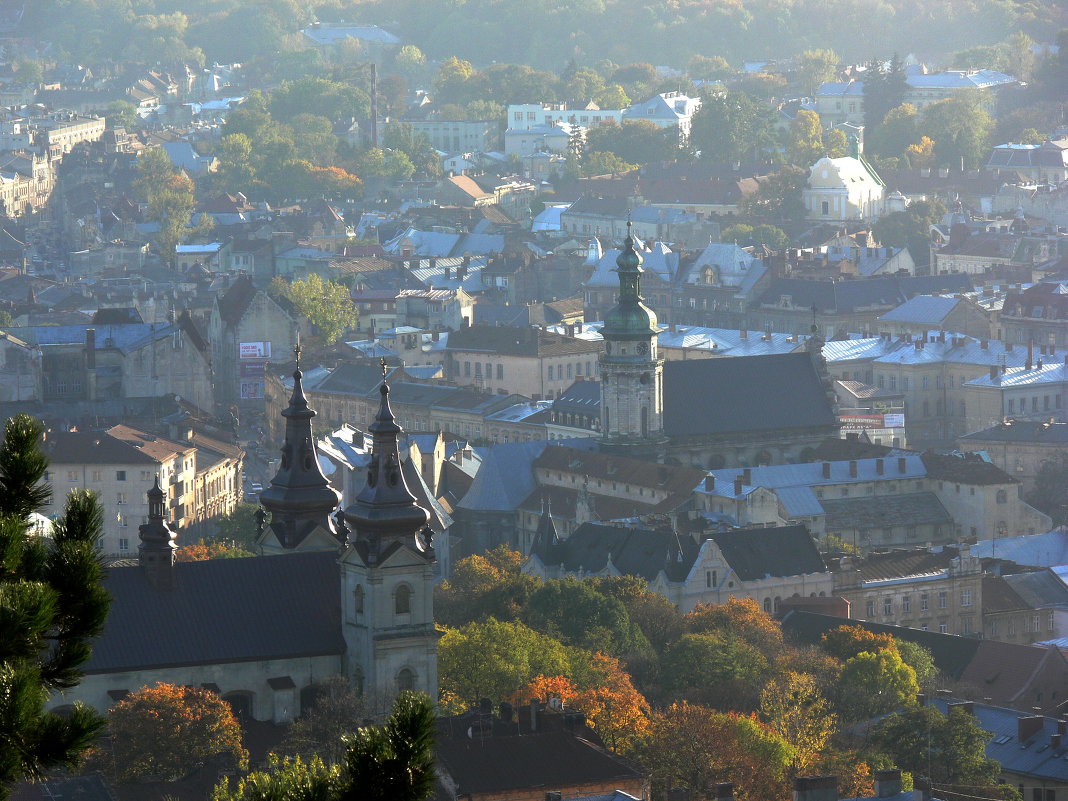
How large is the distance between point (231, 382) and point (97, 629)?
10260 cm

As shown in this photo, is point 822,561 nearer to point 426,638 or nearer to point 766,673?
point 766,673

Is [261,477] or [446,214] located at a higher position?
[446,214]

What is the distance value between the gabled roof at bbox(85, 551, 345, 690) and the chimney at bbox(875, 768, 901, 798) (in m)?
12.4

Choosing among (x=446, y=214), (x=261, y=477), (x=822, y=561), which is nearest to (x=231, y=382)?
(x=261, y=477)

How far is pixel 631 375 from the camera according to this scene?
95250 millimetres

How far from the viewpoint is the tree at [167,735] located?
52.2 metres

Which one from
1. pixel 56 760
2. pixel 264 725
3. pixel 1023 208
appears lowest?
pixel 264 725

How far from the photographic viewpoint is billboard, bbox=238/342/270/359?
12475 cm

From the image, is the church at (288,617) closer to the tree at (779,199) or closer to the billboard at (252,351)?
the billboard at (252,351)

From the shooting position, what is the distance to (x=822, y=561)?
8150 cm

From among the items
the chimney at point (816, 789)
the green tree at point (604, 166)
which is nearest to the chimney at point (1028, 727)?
the chimney at point (816, 789)

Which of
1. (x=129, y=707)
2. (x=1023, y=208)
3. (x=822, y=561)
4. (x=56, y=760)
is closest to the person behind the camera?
(x=56, y=760)

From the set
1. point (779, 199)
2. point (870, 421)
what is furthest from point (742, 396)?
point (779, 199)

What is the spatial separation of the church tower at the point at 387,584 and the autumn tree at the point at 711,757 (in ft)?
15.3
